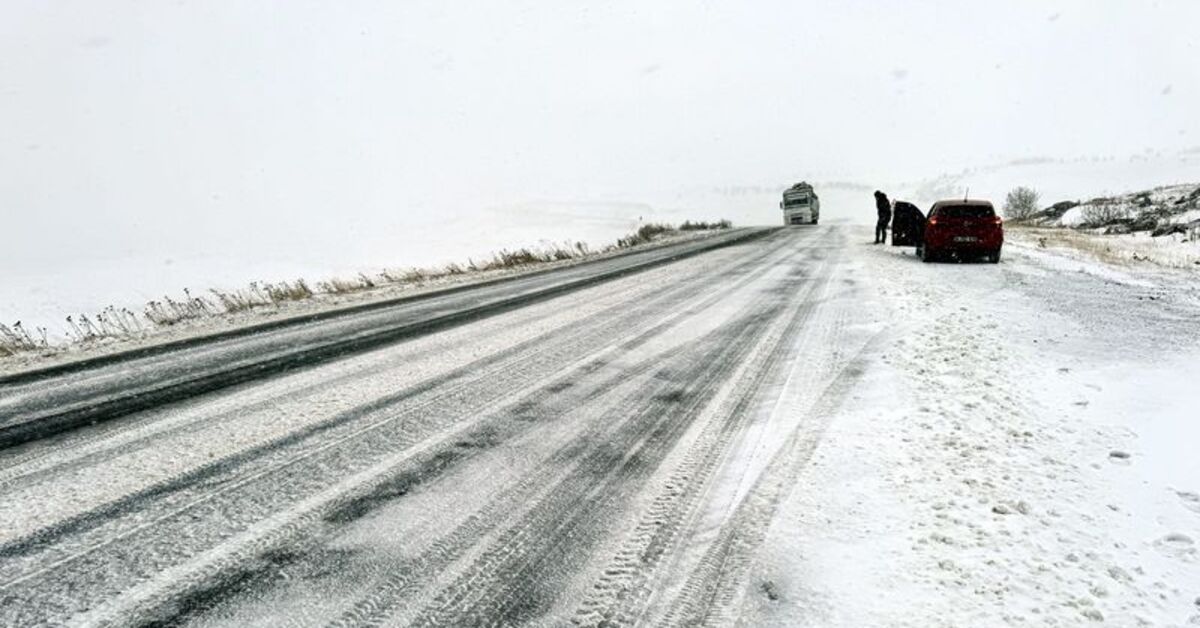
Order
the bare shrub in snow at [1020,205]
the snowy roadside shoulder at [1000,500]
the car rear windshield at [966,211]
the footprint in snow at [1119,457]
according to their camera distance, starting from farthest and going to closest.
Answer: the bare shrub in snow at [1020,205] → the car rear windshield at [966,211] → the footprint in snow at [1119,457] → the snowy roadside shoulder at [1000,500]

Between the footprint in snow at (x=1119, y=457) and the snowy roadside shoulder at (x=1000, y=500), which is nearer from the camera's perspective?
the snowy roadside shoulder at (x=1000, y=500)

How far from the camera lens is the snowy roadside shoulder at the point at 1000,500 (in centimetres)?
254

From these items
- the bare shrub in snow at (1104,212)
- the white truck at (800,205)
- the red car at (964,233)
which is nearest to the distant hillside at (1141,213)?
the bare shrub in snow at (1104,212)

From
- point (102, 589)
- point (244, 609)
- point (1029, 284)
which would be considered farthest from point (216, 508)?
point (1029, 284)

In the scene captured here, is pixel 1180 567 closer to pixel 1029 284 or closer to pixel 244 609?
pixel 244 609

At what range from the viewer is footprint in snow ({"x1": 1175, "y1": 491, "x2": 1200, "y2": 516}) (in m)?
3.34

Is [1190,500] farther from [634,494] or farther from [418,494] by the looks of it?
[418,494]

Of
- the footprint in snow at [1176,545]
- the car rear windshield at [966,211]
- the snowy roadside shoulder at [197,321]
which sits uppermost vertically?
the car rear windshield at [966,211]

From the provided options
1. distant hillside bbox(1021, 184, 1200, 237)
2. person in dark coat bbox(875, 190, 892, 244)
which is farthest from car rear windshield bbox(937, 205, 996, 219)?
distant hillside bbox(1021, 184, 1200, 237)

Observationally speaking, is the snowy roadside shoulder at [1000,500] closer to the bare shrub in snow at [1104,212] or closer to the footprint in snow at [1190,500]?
the footprint in snow at [1190,500]

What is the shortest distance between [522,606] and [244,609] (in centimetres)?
101

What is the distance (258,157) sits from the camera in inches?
3620

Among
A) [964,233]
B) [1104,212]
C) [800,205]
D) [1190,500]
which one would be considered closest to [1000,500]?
[1190,500]

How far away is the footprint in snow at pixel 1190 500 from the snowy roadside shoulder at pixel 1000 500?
0.03 ft
